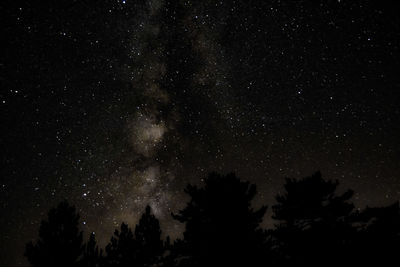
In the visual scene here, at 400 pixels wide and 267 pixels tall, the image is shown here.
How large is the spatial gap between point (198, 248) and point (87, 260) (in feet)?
15.9

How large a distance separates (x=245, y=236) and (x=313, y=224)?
128 inches

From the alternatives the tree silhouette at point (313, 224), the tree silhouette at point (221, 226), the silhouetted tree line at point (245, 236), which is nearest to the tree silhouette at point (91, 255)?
the silhouetted tree line at point (245, 236)

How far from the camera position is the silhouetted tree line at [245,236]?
31.0ft

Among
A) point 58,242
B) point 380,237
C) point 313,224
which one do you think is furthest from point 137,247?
point 380,237

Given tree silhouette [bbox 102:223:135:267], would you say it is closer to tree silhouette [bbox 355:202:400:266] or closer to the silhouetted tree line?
the silhouetted tree line

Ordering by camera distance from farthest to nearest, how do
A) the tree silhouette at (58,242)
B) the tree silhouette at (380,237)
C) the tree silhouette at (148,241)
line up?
1. the tree silhouette at (148,241)
2. the tree silhouette at (58,242)
3. the tree silhouette at (380,237)

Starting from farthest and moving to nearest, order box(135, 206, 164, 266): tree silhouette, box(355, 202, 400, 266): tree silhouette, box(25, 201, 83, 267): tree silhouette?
box(135, 206, 164, 266): tree silhouette, box(25, 201, 83, 267): tree silhouette, box(355, 202, 400, 266): tree silhouette

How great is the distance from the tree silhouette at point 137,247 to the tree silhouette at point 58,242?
134 centimetres

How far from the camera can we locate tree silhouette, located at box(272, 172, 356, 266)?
9836 millimetres

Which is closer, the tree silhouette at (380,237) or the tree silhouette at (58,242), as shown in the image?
the tree silhouette at (380,237)

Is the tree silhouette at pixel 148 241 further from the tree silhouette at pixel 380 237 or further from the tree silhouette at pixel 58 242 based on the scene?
the tree silhouette at pixel 380 237

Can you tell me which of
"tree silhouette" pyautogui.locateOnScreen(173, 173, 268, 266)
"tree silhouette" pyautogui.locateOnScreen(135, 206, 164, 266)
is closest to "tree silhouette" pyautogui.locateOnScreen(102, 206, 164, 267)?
"tree silhouette" pyautogui.locateOnScreen(135, 206, 164, 266)

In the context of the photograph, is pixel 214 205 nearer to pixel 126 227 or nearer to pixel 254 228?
pixel 254 228

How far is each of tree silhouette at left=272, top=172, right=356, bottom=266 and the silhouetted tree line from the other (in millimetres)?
33
